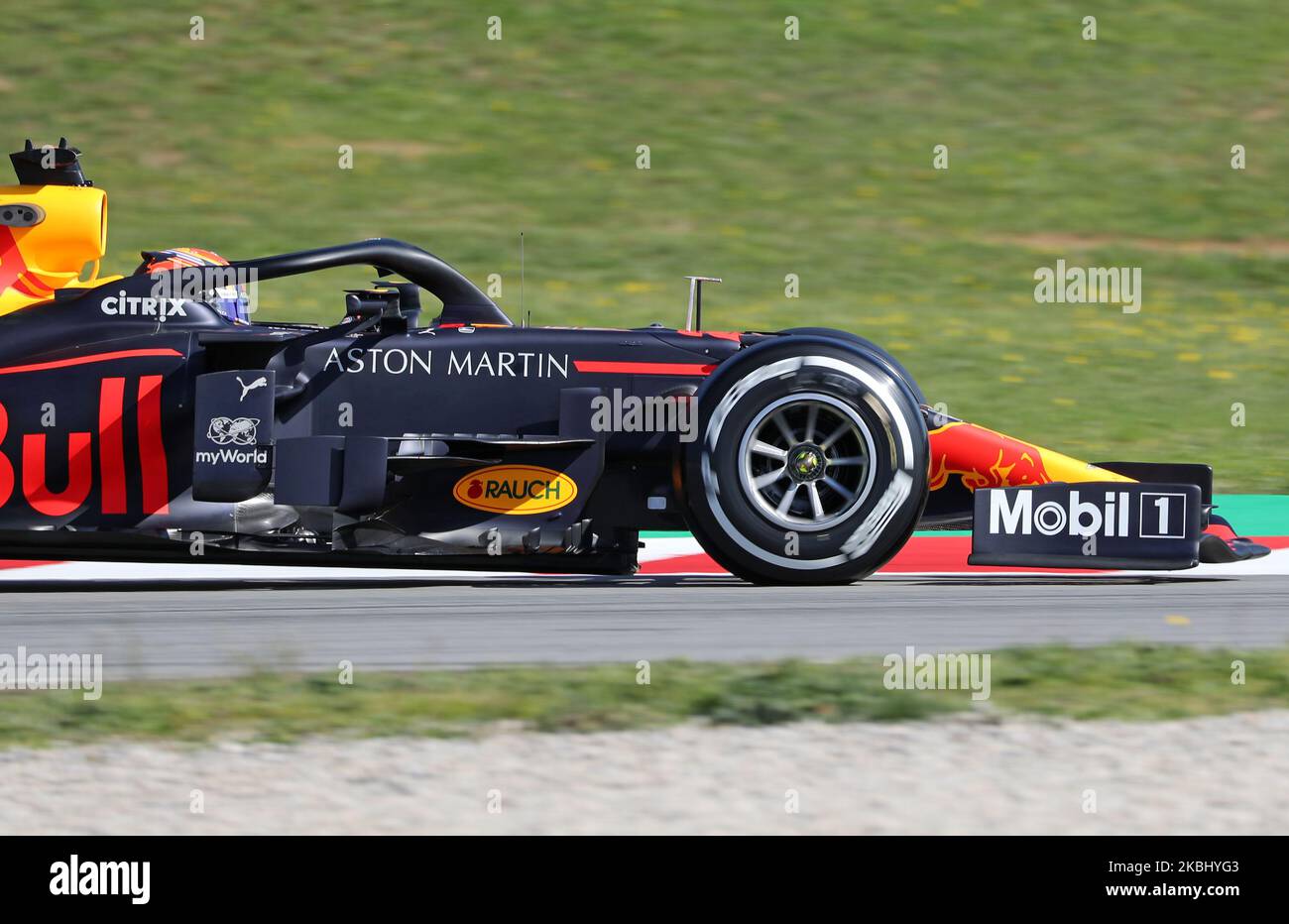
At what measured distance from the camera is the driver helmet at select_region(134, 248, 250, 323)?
21.6 ft

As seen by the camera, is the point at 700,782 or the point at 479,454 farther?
the point at 479,454

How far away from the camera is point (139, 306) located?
6402 millimetres

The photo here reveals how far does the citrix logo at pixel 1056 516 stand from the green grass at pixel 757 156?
627cm

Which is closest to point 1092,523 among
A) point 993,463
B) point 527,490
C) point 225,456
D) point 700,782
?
point 993,463

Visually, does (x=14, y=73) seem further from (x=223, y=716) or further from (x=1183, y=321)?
(x=223, y=716)

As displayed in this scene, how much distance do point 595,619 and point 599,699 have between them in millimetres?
1382

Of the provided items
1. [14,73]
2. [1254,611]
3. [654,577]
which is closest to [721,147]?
[14,73]

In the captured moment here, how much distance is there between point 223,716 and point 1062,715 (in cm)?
211

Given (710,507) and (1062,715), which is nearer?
(1062,715)

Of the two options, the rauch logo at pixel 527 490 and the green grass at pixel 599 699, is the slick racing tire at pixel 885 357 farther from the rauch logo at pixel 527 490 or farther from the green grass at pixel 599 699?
the green grass at pixel 599 699

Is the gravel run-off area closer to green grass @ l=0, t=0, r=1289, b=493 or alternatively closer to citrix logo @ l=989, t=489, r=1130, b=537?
citrix logo @ l=989, t=489, r=1130, b=537

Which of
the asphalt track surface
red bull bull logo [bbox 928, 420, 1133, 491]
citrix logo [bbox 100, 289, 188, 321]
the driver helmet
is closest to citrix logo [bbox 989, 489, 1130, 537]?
red bull bull logo [bbox 928, 420, 1133, 491]

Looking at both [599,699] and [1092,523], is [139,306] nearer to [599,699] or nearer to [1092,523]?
[599,699]

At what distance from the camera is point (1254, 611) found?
5.99m
